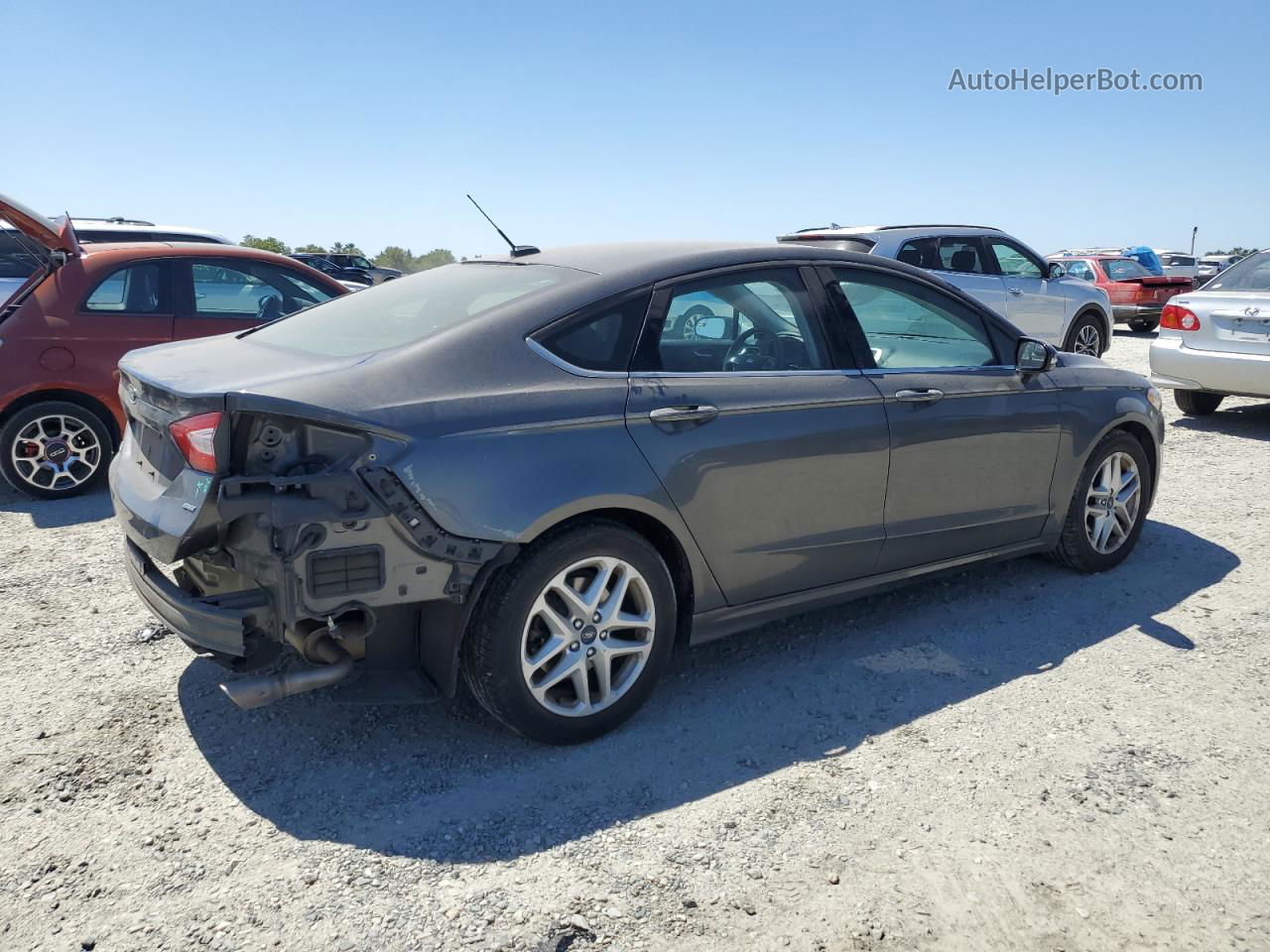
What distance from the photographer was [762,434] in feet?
12.1

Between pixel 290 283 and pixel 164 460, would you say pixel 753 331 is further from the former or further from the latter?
pixel 290 283

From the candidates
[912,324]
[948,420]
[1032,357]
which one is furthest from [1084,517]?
[912,324]

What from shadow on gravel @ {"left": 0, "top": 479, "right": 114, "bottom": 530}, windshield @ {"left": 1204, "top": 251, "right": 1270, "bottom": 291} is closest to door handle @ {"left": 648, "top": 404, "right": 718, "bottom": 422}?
shadow on gravel @ {"left": 0, "top": 479, "right": 114, "bottom": 530}

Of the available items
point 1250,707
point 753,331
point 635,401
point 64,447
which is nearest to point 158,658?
point 635,401

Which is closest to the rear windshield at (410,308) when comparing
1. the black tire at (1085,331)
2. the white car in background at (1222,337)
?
the white car in background at (1222,337)

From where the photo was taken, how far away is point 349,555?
295 centimetres

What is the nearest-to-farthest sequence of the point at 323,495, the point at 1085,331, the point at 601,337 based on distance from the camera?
1. the point at 323,495
2. the point at 601,337
3. the point at 1085,331

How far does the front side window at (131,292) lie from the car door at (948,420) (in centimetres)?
506

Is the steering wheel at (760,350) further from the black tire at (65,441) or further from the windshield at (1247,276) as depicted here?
the windshield at (1247,276)

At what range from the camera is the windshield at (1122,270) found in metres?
19.8

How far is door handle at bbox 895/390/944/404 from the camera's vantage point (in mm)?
4141

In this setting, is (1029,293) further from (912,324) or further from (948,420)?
(948,420)

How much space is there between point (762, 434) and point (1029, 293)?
358 inches

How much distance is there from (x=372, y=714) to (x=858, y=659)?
1907 millimetres
